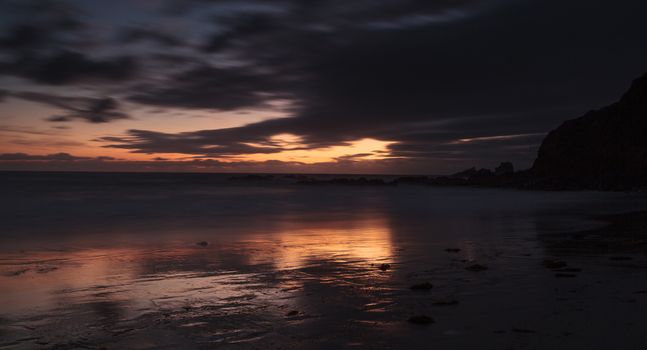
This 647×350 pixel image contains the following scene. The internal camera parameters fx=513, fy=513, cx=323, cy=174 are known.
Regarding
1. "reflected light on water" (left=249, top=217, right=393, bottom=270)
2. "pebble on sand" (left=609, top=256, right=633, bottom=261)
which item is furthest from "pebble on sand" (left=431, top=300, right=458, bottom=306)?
"pebble on sand" (left=609, top=256, right=633, bottom=261)

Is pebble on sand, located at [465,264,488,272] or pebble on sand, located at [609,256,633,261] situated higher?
pebble on sand, located at [609,256,633,261]

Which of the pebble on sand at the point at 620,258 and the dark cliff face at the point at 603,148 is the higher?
the dark cliff face at the point at 603,148

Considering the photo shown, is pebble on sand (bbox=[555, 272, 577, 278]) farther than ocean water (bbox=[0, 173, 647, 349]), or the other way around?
pebble on sand (bbox=[555, 272, 577, 278])

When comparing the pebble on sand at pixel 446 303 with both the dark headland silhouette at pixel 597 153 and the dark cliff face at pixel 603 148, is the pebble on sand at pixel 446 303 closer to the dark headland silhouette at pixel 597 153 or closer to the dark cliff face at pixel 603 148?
the dark headland silhouette at pixel 597 153

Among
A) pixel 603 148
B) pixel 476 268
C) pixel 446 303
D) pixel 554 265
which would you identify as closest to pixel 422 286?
pixel 446 303

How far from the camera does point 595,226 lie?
21.3 m

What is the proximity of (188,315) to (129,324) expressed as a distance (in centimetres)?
90

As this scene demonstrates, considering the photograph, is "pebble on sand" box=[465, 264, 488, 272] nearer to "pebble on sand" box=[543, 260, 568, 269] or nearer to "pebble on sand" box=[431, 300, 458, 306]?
"pebble on sand" box=[543, 260, 568, 269]

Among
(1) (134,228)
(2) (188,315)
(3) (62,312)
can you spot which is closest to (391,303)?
(2) (188,315)

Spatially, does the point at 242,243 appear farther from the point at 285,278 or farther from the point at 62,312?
the point at 62,312

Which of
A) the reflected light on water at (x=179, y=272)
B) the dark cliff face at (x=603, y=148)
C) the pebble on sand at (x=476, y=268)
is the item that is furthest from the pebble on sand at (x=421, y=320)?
the dark cliff face at (x=603, y=148)

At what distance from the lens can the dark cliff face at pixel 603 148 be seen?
190 feet

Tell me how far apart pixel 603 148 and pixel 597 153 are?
1.01 m

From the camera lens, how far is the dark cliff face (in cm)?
5794
